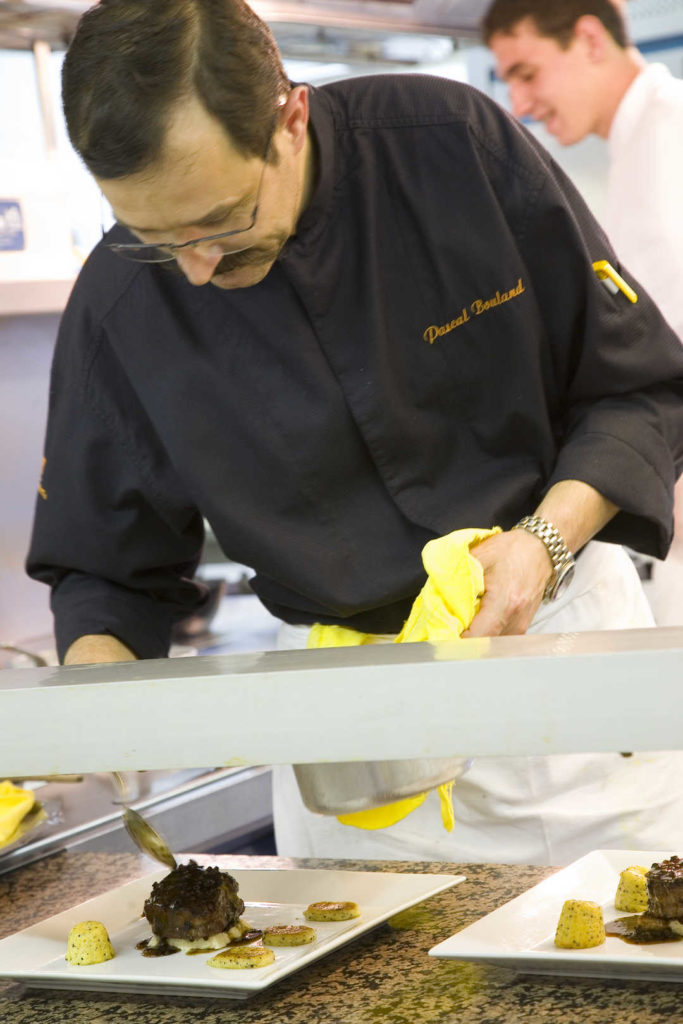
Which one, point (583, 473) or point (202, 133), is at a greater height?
point (202, 133)

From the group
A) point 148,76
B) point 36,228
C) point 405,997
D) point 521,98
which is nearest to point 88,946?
Result: point 405,997

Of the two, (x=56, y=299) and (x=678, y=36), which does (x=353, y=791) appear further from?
(x=678, y=36)

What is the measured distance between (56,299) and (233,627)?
32.0 inches

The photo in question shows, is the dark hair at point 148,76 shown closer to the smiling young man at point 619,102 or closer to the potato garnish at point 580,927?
the potato garnish at point 580,927

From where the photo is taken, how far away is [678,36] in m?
4.86

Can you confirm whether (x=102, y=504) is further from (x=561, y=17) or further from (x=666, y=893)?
(x=561, y=17)

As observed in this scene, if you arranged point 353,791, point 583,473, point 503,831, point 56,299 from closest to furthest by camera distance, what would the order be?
1. point 353,791
2. point 583,473
3. point 503,831
4. point 56,299

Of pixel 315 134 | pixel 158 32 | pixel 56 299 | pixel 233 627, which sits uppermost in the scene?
pixel 158 32

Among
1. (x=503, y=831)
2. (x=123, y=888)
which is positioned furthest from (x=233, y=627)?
(x=123, y=888)

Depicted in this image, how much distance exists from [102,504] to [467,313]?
575 mm

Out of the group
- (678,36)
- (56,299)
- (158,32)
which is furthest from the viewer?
(678,36)

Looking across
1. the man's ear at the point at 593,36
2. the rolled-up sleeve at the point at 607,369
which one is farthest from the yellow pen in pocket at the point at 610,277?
the man's ear at the point at 593,36

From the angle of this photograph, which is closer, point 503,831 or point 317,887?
point 317,887

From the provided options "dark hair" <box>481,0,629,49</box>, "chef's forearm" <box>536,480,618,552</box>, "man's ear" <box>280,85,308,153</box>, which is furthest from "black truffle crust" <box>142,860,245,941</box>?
"dark hair" <box>481,0,629,49</box>
